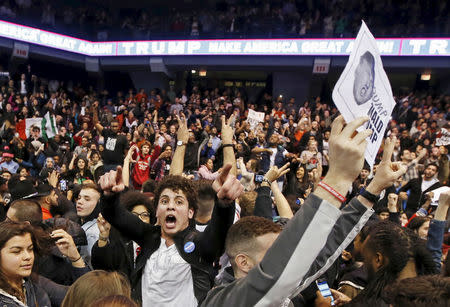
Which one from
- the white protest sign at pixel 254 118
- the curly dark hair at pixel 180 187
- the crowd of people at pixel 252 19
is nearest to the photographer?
the curly dark hair at pixel 180 187

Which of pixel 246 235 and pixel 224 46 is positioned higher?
pixel 224 46

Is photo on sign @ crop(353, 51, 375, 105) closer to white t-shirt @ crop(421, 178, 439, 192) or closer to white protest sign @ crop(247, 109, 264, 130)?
white t-shirt @ crop(421, 178, 439, 192)

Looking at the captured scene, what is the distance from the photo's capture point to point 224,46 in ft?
52.0

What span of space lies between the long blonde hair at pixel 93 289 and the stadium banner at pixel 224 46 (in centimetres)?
1265

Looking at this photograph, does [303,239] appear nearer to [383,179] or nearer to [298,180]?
[383,179]

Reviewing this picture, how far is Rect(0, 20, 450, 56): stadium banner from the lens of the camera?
13609 mm

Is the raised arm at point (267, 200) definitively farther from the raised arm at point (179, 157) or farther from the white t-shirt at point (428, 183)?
the white t-shirt at point (428, 183)

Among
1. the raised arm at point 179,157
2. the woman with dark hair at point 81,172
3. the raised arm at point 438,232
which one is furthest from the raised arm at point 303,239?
the woman with dark hair at point 81,172

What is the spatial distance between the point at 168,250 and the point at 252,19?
15.0m

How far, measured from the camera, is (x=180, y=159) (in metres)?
A: 3.66

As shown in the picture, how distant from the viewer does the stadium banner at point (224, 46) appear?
44.7ft

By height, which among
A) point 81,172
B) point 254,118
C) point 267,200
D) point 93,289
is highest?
point 254,118

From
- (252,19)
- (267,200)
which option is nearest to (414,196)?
(267,200)

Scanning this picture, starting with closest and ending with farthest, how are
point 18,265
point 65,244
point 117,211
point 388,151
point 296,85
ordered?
point 388,151 < point 18,265 < point 117,211 < point 65,244 < point 296,85
